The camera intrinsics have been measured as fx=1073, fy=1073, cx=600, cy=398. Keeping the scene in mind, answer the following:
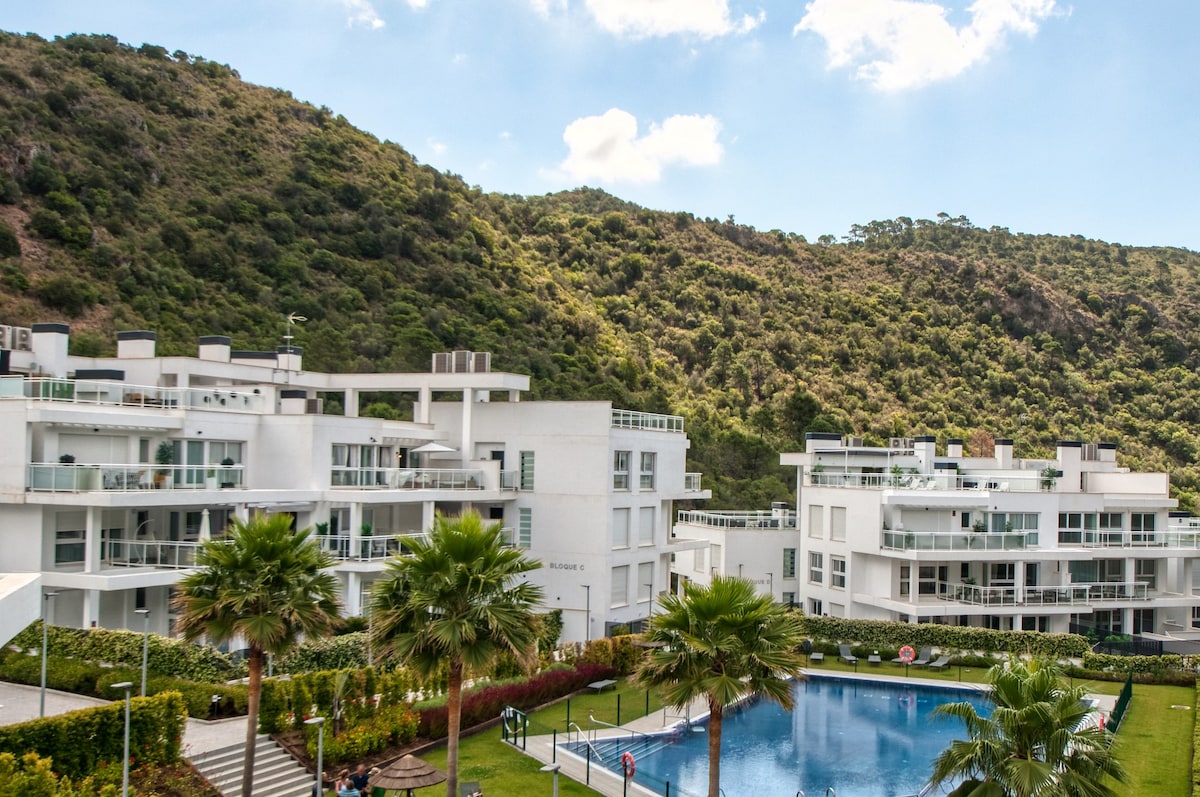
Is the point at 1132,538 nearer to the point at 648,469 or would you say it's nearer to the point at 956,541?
the point at 956,541

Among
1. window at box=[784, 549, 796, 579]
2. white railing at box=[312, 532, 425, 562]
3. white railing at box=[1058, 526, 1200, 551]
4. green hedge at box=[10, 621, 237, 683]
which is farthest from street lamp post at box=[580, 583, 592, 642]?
white railing at box=[1058, 526, 1200, 551]

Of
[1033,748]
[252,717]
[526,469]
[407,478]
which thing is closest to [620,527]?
[526,469]

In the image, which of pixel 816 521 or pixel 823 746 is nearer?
pixel 823 746

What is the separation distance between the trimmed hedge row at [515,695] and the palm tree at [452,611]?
6.55 metres

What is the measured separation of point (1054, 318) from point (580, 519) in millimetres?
75561

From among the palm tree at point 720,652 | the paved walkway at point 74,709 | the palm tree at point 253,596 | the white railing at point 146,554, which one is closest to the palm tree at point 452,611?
the palm tree at point 253,596

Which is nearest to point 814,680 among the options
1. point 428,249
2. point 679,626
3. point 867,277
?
point 679,626

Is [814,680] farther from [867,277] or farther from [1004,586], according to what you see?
[867,277]

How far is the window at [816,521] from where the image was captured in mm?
46388

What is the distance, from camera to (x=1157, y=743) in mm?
28516

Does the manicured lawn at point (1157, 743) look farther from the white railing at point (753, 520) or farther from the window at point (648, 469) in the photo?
the window at point (648, 469)

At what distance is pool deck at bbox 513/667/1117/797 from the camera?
79.7ft

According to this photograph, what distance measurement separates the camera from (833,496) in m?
45.2

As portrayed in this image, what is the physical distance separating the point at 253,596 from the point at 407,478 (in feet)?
55.4
